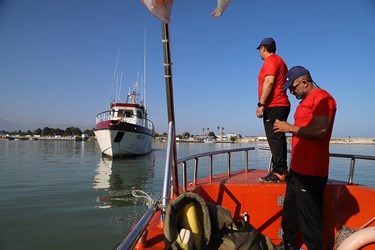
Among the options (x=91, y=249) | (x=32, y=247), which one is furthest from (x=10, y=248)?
(x=91, y=249)

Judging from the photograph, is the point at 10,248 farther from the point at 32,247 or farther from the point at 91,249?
the point at 91,249

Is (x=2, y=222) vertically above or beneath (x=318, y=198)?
beneath

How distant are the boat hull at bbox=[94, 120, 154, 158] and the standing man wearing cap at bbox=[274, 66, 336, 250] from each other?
2239cm

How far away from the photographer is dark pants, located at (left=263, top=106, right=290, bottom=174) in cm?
345

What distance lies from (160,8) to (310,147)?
173cm

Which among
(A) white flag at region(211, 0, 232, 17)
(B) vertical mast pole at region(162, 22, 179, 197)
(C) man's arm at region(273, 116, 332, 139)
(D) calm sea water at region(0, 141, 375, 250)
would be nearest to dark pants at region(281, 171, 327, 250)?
(C) man's arm at region(273, 116, 332, 139)

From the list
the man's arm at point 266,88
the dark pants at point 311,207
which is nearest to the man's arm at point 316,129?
the dark pants at point 311,207

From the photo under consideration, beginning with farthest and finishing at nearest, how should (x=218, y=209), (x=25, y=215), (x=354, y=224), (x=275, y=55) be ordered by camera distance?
(x=25, y=215), (x=275, y=55), (x=354, y=224), (x=218, y=209)

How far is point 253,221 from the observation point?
3506mm

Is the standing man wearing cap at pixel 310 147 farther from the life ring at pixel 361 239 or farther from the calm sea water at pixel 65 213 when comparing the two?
the calm sea water at pixel 65 213

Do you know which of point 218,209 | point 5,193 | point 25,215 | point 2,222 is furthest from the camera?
point 5,193

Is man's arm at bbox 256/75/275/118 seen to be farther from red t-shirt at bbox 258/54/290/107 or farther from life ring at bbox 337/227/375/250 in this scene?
life ring at bbox 337/227/375/250

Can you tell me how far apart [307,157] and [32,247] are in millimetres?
4994

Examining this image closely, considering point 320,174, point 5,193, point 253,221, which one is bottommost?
point 5,193
